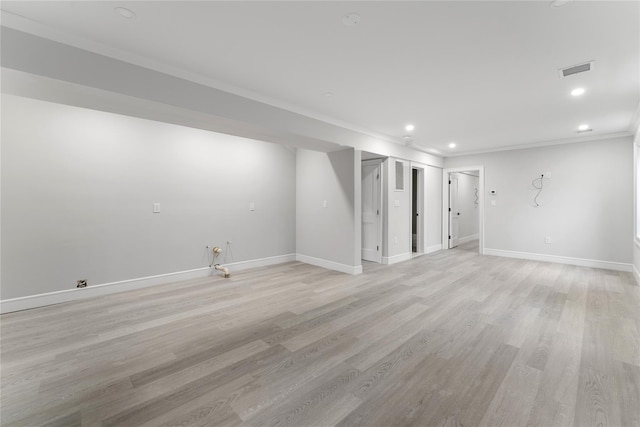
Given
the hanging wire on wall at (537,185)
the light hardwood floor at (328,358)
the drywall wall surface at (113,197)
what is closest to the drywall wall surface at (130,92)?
the drywall wall surface at (113,197)

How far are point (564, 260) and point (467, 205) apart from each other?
3.30m

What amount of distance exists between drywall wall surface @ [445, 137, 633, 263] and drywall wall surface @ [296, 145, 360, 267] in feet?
13.2

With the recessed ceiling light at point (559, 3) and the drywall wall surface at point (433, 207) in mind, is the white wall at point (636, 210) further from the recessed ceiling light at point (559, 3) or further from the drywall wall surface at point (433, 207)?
the recessed ceiling light at point (559, 3)

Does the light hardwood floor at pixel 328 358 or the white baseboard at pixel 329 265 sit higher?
the white baseboard at pixel 329 265

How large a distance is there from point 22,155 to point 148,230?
158 cm

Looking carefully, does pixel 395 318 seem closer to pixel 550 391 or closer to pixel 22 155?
pixel 550 391

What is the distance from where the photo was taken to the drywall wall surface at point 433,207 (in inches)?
269

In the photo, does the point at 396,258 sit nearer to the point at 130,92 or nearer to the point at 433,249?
the point at 433,249

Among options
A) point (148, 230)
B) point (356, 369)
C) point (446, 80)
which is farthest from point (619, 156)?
point (148, 230)

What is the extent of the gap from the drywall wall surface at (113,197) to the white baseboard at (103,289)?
68mm

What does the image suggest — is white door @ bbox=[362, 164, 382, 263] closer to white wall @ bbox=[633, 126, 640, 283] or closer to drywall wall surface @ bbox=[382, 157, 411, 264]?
drywall wall surface @ bbox=[382, 157, 411, 264]

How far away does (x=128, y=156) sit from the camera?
151 inches

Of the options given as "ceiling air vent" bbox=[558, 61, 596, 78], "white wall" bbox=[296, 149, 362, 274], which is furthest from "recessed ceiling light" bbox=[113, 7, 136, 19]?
"ceiling air vent" bbox=[558, 61, 596, 78]

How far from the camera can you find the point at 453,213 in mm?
7637
